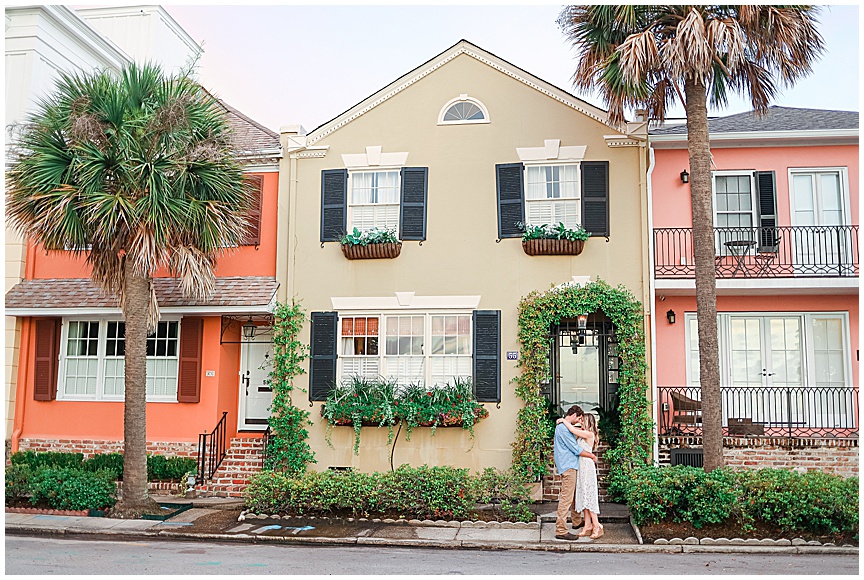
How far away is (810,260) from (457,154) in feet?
20.9

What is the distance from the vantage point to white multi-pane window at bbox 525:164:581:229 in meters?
13.5

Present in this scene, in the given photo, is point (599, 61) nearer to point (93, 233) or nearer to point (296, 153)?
point (296, 153)

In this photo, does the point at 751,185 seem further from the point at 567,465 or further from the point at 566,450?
the point at 567,465


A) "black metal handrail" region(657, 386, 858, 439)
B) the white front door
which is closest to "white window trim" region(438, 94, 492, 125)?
the white front door

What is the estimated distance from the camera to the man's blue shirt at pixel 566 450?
399 inches

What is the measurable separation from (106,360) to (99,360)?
5.3 inches

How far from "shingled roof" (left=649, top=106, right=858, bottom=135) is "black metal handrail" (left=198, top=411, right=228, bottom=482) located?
367 inches

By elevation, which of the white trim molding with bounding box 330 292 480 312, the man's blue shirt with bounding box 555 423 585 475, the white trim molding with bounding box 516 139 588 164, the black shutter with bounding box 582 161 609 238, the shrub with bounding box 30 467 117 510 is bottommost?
the shrub with bounding box 30 467 117 510

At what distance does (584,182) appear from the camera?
526 inches

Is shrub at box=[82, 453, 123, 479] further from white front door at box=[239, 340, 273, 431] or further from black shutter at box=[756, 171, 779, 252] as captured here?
black shutter at box=[756, 171, 779, 252]

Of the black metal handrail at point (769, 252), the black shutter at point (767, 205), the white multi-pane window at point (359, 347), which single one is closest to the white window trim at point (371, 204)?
the white multi-pane window at point (359, 347)

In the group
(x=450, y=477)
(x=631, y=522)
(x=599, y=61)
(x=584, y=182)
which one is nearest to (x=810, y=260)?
(x=584, y=182)

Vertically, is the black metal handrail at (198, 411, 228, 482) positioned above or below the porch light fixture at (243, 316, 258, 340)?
below

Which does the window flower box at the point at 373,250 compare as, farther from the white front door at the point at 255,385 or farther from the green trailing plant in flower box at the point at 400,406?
the white front door at the point at 255,385
